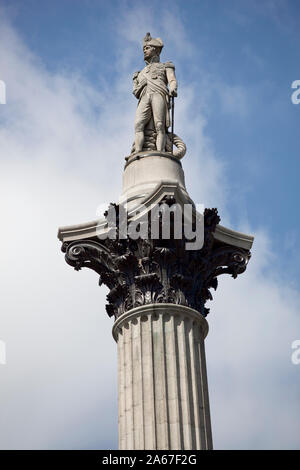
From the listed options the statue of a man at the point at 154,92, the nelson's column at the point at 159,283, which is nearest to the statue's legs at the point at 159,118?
the statue of a man at the point at 154,92

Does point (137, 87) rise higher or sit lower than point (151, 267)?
higher

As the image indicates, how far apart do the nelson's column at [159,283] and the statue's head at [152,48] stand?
4.28m

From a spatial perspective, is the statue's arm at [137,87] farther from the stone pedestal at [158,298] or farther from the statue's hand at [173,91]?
the stone pedestal at [158,298]

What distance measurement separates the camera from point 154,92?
3544cm

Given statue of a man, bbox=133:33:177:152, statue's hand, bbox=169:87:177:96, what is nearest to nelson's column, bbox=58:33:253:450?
A: statue of a man, bbox=133:33:177:152

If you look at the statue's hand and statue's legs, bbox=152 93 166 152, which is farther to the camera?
the statue's hand

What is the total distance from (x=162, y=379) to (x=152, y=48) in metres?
13.2

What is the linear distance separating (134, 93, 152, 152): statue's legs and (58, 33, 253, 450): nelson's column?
1.73 ft

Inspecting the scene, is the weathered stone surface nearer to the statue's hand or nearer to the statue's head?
the statue's hand

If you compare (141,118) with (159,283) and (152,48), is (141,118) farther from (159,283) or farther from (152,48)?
(159,283)

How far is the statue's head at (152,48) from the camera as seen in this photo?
36844 millimetres

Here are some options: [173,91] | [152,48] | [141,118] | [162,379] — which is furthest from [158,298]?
[152,48]

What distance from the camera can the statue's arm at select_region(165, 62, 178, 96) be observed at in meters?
35.3
